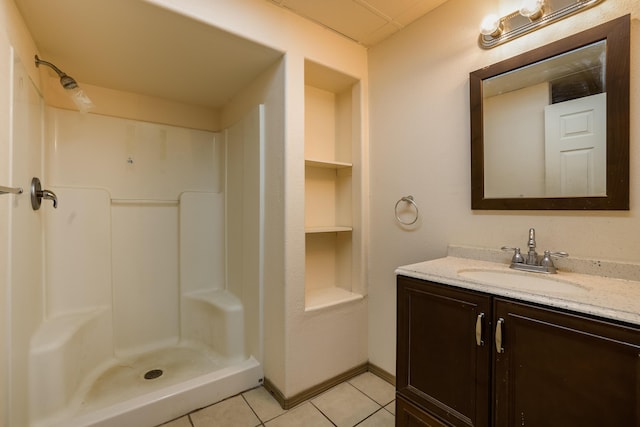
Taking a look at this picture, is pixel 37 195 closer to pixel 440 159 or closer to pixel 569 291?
pixel 440 159

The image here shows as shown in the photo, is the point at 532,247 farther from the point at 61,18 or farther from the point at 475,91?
the point at 61,18

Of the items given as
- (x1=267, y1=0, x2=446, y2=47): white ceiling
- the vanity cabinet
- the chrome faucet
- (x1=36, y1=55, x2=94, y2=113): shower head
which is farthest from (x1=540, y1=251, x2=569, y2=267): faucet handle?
(x1=36, y1=55, x2=94, y2=113): shower head

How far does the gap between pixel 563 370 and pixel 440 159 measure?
1.12m

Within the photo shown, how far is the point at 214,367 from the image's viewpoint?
1980 millimetres

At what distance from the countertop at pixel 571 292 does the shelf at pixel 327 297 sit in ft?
2.36

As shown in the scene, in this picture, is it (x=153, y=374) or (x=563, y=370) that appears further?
(x=153, y=374)

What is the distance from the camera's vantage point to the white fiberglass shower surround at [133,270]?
1457mm

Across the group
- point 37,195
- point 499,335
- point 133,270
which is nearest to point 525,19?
point 499,335

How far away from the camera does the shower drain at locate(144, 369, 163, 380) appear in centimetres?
192

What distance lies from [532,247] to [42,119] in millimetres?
2861

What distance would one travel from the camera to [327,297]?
1952 millimetres

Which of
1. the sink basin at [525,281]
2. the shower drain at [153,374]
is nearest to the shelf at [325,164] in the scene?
the sink basin at [525,281]

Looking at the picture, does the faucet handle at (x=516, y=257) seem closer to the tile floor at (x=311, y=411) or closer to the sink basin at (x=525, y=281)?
the sink basin at (x=525, y=281)

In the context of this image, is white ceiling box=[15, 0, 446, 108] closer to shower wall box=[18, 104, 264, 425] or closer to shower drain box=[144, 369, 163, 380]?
shower wall box=[18, 104, 264, 425]
